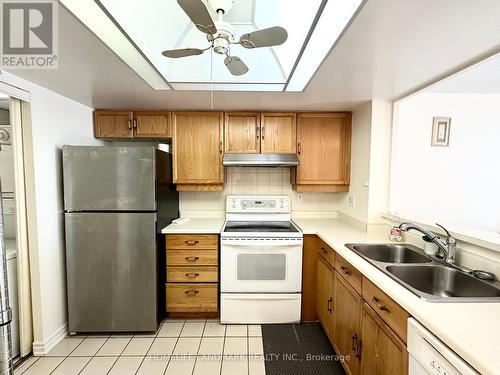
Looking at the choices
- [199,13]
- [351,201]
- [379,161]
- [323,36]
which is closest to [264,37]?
[199,13]

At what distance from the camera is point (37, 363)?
1875 mm

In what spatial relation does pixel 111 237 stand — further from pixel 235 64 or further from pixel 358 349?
pixel 358 349

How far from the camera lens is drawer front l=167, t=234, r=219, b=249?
2.37 m

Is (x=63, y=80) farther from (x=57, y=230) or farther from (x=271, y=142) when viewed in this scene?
(x=271, y=142)

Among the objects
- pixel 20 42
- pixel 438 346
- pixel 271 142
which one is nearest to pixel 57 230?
pixel 20 42

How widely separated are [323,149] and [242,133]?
0.93m

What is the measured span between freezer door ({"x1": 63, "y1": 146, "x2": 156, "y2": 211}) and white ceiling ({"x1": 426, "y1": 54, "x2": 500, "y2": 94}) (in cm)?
248

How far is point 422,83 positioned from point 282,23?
3.85 ft

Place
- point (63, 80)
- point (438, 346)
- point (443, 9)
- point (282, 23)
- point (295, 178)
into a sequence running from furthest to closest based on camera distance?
point (295, 178)
point (63, 80)
point (282, 23)
point (443, 9)
point (438, 346)

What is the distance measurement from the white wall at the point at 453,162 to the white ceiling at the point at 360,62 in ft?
2.00

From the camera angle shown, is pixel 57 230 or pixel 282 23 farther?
pixel 57 230

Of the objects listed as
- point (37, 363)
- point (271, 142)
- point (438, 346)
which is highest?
point (271, 142)

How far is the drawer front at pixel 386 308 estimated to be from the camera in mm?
1097

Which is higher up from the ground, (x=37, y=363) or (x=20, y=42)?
(x=20, y=42)
